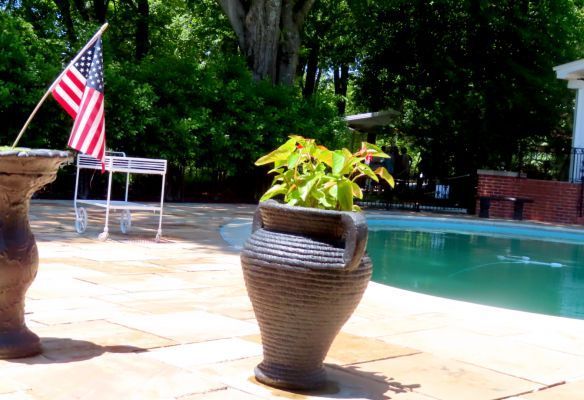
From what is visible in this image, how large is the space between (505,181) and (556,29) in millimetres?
5542

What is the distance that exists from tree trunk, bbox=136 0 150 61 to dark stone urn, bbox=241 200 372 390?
2385 centimetres

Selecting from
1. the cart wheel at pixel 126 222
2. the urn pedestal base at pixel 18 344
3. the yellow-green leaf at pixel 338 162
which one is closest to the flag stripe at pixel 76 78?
the urn pedestal base at pixel 18 344

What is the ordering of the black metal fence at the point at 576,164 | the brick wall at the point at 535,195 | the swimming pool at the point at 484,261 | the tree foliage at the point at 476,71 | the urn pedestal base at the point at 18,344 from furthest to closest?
the tree foliage at the point at 476,71 → the black metal fence at the point at 576,164 → the brick wall at the point at 535,195 → the swimming pool at the point at 484,261 → the urn pedestal base at the point at 18,344

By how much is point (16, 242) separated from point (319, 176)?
1567 millimetres

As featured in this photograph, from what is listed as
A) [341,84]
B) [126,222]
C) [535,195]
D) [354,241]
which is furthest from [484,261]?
[341,84]

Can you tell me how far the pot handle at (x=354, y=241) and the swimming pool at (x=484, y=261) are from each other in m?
4.63

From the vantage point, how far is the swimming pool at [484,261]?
8253 millimetres

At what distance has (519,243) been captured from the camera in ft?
45.4

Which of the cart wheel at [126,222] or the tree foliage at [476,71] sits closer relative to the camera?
the cart wheel at [126,222]

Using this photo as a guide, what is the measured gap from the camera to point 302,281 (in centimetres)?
331

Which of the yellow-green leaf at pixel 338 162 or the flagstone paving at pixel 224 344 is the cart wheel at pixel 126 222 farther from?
the yellow-green leaf at pixel 338 162

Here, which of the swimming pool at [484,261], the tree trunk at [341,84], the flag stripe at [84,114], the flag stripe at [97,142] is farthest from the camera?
the tree trunk at [341,84]

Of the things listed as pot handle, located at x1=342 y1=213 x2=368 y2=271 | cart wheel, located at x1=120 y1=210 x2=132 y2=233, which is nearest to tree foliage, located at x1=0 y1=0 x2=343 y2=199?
cart wheel, located at x1=120 y1=210 x2=132 y2=233

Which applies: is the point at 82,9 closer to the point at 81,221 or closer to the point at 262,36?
the point at 262,36
